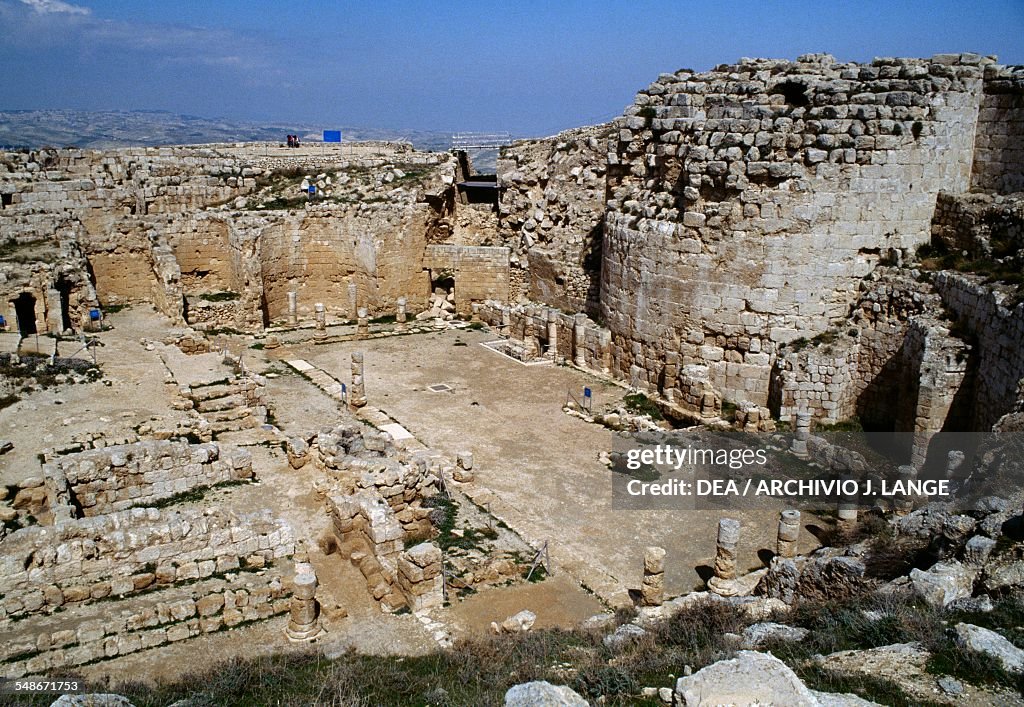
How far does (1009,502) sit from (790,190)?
7.90m

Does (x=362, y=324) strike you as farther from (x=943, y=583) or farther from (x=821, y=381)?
(x=943, y=583)

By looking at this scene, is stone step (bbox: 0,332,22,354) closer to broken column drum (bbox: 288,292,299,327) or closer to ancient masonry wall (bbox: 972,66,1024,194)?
broken column drum (bbox: 288,292,299,327)

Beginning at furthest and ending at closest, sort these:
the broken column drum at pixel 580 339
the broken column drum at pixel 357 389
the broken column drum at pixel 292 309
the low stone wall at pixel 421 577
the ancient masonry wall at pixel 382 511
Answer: the broken column drum at pixel 292 309, the broken column drum at pixel 580 339, the broken column drum at pixel 357 389, the ancient masonry wall at pixel 382 511, the low stone wall at pixel 421 577

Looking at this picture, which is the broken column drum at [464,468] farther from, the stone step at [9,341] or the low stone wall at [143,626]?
the stone step at [9,341]

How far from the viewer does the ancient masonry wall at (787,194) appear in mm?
14820

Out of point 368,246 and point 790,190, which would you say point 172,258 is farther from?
point 790,190

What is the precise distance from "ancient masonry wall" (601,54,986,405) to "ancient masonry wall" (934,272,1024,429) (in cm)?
204

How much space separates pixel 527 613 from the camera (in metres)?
9.38

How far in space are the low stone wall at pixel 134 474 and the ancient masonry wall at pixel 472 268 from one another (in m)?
12.8

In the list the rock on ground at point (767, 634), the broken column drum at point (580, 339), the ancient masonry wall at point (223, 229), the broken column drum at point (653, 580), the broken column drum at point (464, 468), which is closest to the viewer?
the rock on ground at point (767, 634)

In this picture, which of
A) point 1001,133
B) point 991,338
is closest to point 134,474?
point 991,338

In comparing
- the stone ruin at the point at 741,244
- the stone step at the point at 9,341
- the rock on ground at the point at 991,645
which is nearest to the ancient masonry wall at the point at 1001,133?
the stone ruin at the point at 741,244

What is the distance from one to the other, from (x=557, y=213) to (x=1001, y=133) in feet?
34.7

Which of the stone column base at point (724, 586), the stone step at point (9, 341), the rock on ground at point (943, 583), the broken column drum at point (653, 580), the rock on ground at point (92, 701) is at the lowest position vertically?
the stone column base at point (724, 586)
